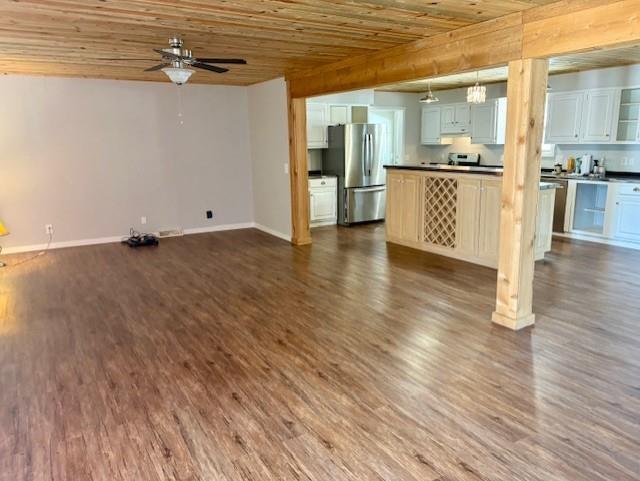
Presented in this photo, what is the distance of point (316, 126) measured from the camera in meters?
7.89

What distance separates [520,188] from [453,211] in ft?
7.26

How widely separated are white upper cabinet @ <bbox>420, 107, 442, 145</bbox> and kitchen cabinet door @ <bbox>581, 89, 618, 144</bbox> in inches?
115

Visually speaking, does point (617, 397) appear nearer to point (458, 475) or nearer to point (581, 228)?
point (458, 475)

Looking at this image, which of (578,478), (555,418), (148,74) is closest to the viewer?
(578,478)

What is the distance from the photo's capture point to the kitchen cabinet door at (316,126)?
7770 mm

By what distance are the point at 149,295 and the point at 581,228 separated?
5972 mm

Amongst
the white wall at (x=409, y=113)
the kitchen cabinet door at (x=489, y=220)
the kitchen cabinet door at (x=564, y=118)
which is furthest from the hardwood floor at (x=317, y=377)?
the white wall at (x=409, y=113)

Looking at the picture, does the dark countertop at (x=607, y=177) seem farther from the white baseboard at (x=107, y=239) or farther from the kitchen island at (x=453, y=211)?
the white baseboard at (x=107, y=239)

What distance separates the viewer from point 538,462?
2115 millimetres

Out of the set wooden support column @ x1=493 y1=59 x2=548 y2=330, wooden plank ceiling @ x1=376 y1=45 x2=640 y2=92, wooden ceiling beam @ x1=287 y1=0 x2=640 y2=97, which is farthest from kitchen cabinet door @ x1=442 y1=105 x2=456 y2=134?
wooden support column @ x1=493 y1=59 x2=548 y2=330

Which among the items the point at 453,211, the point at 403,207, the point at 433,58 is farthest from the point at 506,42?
the point at 403,207

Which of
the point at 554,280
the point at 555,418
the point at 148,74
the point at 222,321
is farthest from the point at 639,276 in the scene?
the point at 148,74

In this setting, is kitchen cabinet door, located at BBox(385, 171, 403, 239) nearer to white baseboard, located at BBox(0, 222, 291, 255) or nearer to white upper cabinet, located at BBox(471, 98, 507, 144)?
white baseboard, located at BBox(0, 222, 291, 255)

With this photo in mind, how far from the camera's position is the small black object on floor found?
6691 millimetres
